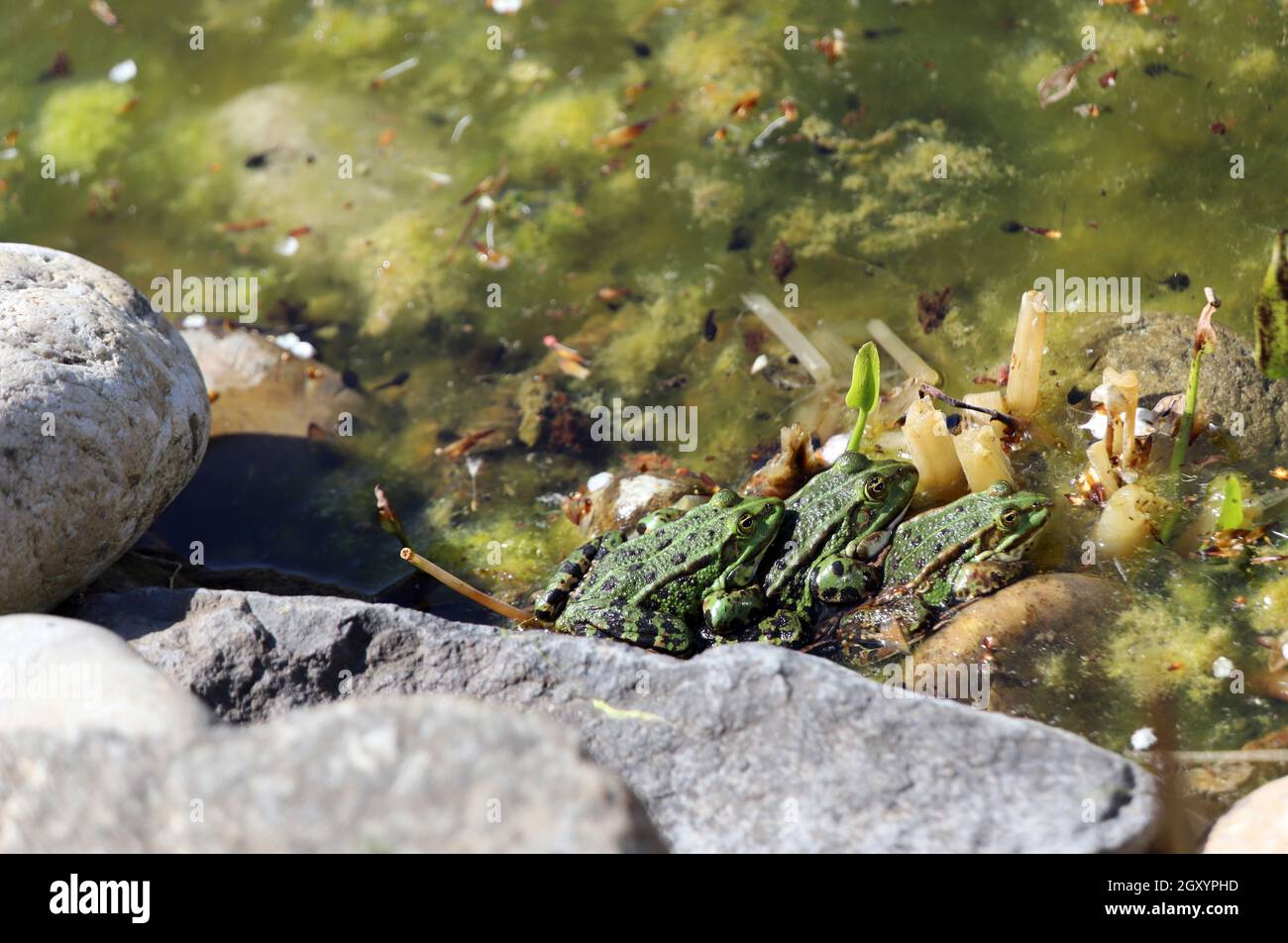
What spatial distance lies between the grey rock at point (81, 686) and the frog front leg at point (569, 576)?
77.5 inches

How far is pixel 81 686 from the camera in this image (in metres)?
3.39

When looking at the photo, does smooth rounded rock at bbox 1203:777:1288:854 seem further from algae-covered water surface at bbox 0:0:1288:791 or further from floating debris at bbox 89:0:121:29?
floating debris at bbox 89:0:121:29

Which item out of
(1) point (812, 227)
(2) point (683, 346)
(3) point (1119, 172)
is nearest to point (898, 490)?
(2) point (683, 346)

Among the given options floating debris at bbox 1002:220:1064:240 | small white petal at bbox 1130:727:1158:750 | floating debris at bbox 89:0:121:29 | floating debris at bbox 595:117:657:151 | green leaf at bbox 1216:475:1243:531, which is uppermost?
floating debris at bbox 89:0:121:29

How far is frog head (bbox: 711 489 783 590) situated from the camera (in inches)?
196

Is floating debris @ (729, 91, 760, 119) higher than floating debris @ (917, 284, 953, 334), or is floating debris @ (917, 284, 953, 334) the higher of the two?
floating debris @ (729, 91, 760, 119)

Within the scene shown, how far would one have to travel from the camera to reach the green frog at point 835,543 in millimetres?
5000

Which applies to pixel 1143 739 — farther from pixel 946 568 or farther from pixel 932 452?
pixel 932 452

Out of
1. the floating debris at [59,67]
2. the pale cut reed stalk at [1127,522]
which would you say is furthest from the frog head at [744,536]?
the floating debris at [59,67]

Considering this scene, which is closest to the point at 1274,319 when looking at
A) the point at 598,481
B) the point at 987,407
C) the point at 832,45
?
the point at 987,407

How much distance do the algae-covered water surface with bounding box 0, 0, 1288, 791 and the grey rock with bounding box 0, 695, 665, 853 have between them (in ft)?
7.85

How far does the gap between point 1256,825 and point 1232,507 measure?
146 centimetres

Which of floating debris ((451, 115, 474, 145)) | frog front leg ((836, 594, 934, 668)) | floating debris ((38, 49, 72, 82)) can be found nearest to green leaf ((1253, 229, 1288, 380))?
frog front leg ((836, 594, 934, 668))

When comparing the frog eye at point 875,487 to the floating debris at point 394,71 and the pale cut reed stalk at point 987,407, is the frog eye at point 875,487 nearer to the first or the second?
the pale cut reed stalk at point 987,407
